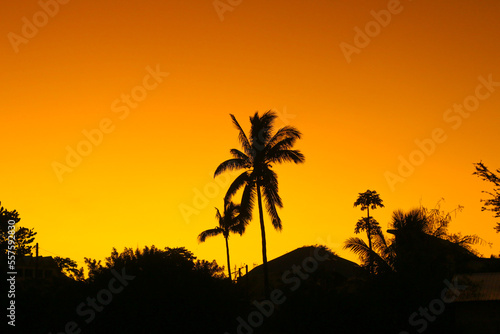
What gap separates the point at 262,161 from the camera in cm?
3978

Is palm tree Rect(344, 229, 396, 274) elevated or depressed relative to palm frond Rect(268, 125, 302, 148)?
depressed

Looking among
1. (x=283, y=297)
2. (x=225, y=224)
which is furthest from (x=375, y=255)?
(x=225, y=224)

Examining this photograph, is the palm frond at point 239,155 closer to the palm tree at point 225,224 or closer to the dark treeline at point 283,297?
the dark treeline at point 283,297

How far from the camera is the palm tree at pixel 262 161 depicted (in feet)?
129

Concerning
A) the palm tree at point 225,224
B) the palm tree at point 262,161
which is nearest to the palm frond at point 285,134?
the palm tree at point 262,161

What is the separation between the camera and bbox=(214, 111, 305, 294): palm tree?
39.3 meters

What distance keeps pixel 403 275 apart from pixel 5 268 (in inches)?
862

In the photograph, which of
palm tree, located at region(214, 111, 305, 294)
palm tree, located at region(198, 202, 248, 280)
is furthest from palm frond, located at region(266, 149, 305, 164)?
palm tree, located at region(198, 202, 248, 280)

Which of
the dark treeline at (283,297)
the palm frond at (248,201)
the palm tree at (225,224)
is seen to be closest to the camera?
the dark treeline at (283,297)

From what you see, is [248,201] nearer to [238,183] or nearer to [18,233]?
[238,183]

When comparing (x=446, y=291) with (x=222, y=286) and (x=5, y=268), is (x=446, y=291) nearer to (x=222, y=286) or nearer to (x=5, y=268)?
(x=222, y=286)

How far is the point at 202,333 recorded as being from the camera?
93.5 feet

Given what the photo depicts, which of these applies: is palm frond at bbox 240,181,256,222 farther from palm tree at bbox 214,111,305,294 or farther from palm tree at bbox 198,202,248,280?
palm tree at bbox 198,202,248,280

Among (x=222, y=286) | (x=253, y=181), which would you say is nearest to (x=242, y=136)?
(x=253, y=181)
